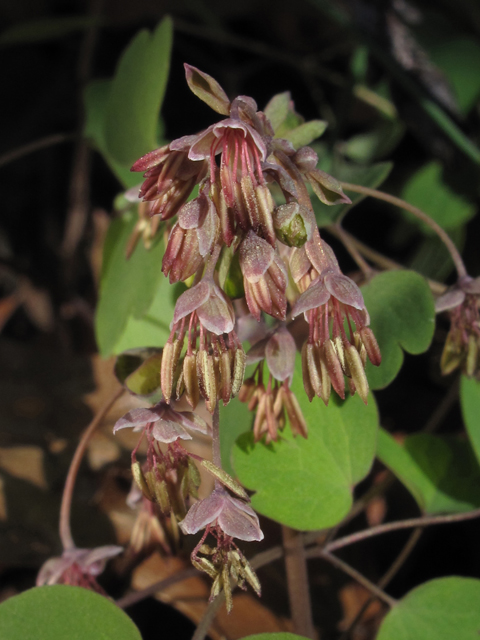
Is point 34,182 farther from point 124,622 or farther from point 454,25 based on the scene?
point 124,622

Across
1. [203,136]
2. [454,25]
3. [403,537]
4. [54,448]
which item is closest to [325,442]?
[203,136]

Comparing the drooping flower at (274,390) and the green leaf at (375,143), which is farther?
the green leaf at (375,143)

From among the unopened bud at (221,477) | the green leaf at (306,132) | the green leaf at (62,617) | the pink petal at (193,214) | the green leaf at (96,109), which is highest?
the green leaf at (306,132)

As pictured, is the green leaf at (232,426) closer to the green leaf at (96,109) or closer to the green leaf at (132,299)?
A: the green leaf at (132,299)

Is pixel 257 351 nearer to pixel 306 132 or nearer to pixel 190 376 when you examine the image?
pixel 190 376

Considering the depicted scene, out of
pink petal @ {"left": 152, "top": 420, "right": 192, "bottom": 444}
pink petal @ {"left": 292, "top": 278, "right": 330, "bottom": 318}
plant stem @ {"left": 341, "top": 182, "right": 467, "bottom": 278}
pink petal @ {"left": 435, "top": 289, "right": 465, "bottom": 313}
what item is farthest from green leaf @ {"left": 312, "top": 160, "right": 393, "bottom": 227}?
pink petal @ {"left": 152, "top": 420, "right": 192, "bottom": 444}

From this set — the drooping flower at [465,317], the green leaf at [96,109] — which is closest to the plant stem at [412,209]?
the drooping flower at [465,317]
